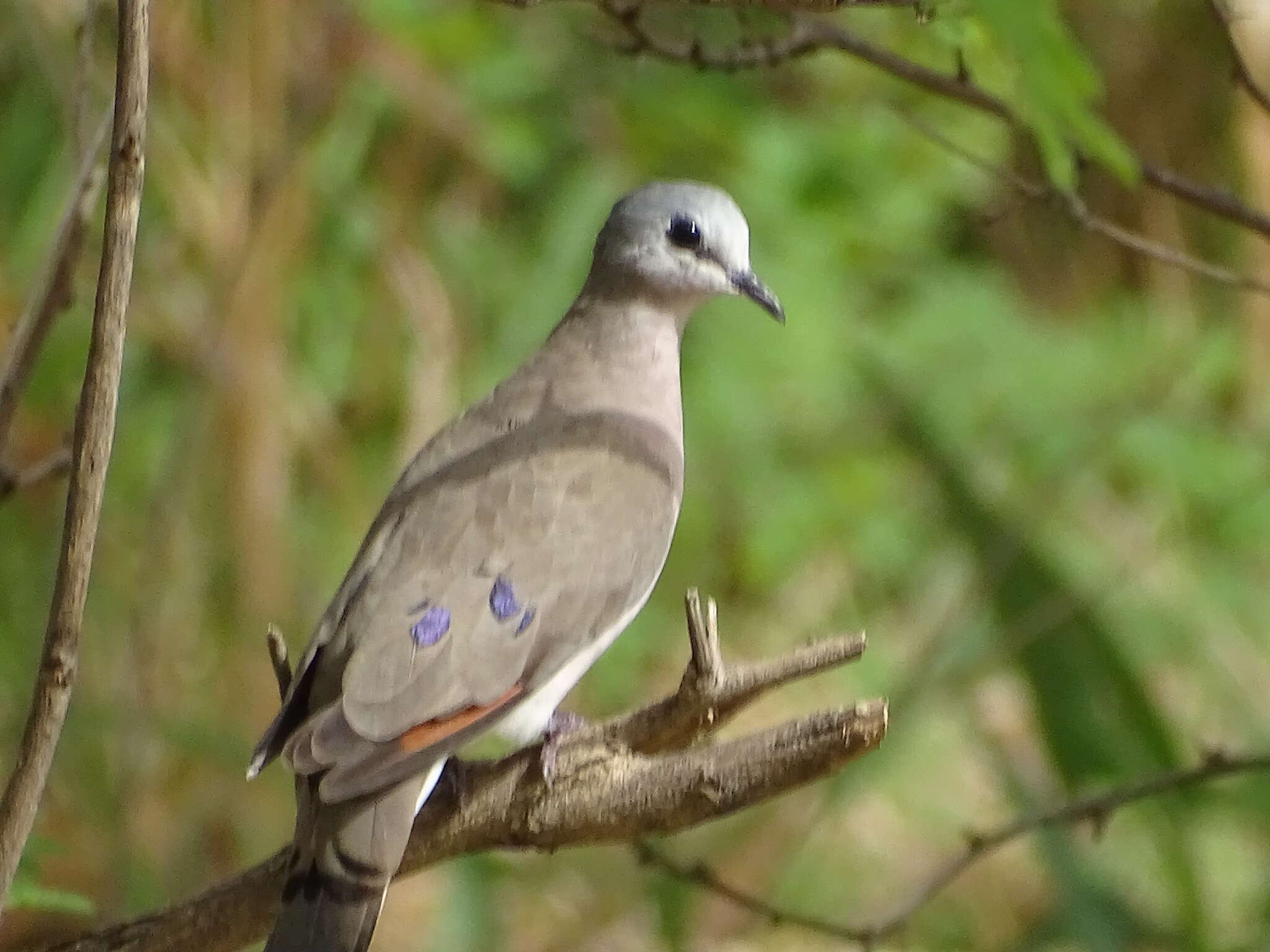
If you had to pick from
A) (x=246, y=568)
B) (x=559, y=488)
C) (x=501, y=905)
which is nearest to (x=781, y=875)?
(x=501, y=905)

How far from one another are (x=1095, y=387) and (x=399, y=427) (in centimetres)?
151

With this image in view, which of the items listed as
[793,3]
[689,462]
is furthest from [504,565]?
[689,462]

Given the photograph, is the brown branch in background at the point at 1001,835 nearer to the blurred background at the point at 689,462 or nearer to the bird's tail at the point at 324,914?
the blurred background at the point at 689,462

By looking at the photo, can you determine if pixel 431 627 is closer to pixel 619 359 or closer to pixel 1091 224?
pixel 619 359

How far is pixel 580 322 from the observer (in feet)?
5.50

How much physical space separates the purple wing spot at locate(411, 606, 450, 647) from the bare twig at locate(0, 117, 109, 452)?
0.44 meters

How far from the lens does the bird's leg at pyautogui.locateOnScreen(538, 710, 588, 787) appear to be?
4.14 ft

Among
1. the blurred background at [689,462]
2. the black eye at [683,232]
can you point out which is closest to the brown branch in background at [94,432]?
the black eye at [683,232]

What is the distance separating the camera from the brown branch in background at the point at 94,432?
34.9 inches

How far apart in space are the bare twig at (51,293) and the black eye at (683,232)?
22.7 inches

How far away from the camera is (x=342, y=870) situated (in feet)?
3.88

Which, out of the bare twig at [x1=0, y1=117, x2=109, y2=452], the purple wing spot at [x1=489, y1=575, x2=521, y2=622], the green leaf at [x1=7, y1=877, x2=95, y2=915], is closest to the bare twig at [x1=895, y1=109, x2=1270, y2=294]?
the purple wing spot at [x1=489, y1=575, x2=521, y2=622]

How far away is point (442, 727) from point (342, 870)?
0.44 feet

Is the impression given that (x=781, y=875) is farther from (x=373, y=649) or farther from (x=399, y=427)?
(x=373, y=649)
